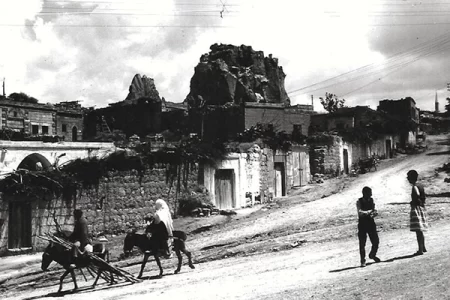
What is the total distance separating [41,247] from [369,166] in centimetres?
2469

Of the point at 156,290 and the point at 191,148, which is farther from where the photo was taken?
the point at 191,148

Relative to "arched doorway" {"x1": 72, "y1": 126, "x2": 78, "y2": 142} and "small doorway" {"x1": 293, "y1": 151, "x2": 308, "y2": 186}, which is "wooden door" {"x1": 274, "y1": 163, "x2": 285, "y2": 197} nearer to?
"small doorway" {"x1": 293, "y1": 151, "x2": 308, "y2": 186}

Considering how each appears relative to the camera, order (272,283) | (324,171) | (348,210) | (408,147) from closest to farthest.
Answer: (272,283) < (348,210) < (324,171) < (408,147)

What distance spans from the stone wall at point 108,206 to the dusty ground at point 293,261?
3.37ft

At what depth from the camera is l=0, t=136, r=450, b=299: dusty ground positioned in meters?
7.93

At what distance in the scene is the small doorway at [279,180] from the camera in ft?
87.6

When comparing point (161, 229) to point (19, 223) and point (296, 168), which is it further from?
point (296, 168)

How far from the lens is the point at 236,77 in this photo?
5991 centimetres

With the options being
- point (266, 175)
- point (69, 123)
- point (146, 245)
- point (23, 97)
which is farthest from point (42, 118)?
point (146, 245)

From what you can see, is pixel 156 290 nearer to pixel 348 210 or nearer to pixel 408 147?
pixel 348 210

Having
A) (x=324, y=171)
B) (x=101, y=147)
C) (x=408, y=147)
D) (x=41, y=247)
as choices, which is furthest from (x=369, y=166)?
(x=41, y=247)

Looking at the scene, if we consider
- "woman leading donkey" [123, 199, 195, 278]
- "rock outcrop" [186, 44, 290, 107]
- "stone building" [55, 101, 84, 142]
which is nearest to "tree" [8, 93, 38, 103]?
"stone building" [55, 101, 84, 142]

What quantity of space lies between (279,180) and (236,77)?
114ft

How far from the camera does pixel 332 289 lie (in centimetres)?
774
